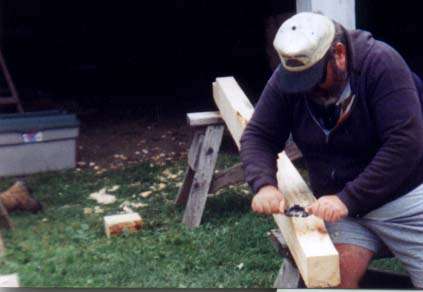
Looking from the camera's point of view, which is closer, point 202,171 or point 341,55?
point 341,55

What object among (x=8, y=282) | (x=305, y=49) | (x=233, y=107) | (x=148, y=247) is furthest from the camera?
(x=148, y=247)

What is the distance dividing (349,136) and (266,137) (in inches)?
14.4

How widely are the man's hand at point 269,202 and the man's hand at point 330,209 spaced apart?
16 centimetres

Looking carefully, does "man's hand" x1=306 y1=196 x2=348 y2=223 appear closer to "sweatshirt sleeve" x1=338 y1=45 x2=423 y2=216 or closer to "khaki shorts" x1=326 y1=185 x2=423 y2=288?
"sweatshirt sleeve" x1=338 y1=45 x2=423 y2=216

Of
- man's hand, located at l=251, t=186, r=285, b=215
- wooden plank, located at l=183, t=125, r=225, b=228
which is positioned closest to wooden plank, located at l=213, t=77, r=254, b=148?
wooden plank, located at l=183, t=125, r=225, b=228

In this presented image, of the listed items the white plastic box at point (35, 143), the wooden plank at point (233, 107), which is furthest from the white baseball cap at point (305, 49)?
the white plastic box at point (35, 143)

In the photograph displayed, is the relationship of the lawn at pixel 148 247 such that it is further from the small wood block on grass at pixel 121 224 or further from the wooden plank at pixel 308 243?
the wooden plank at pixel 308 243

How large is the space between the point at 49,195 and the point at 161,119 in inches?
104

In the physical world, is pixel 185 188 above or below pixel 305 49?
below

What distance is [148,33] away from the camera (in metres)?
11.9

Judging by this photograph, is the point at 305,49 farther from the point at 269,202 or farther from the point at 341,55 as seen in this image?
the point at 269,202

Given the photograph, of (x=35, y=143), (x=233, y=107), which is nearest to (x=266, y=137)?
(x=233, y=107)

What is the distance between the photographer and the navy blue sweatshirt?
→ 280 cm

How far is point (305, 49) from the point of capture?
2791mm
